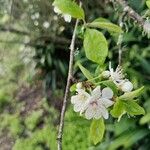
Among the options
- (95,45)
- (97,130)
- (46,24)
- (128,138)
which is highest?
(95,45)

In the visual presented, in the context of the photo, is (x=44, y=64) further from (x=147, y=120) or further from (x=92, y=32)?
(x=92, y=32)

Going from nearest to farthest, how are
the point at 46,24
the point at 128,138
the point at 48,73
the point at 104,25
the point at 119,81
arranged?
the point at 104,25 → the point at 119,81 → the point at 128,138 → the point at 46,24 → the point at 48,73

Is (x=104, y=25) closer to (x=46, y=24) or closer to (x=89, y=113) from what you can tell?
(x=89, y=113)

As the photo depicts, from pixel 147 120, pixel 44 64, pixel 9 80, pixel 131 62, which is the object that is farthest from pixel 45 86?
pixel 147 120

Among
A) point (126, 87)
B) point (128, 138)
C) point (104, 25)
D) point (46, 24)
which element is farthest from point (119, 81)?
point (46, 24)

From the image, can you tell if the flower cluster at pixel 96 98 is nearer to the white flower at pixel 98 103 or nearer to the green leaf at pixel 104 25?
the white flower at pixel 98 103

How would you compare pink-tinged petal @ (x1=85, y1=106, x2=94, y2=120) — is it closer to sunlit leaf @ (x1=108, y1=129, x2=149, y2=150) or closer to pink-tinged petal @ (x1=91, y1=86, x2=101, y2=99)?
pink-tinged petal @ (x1=91, y1=86, x2=101, y2=99)
